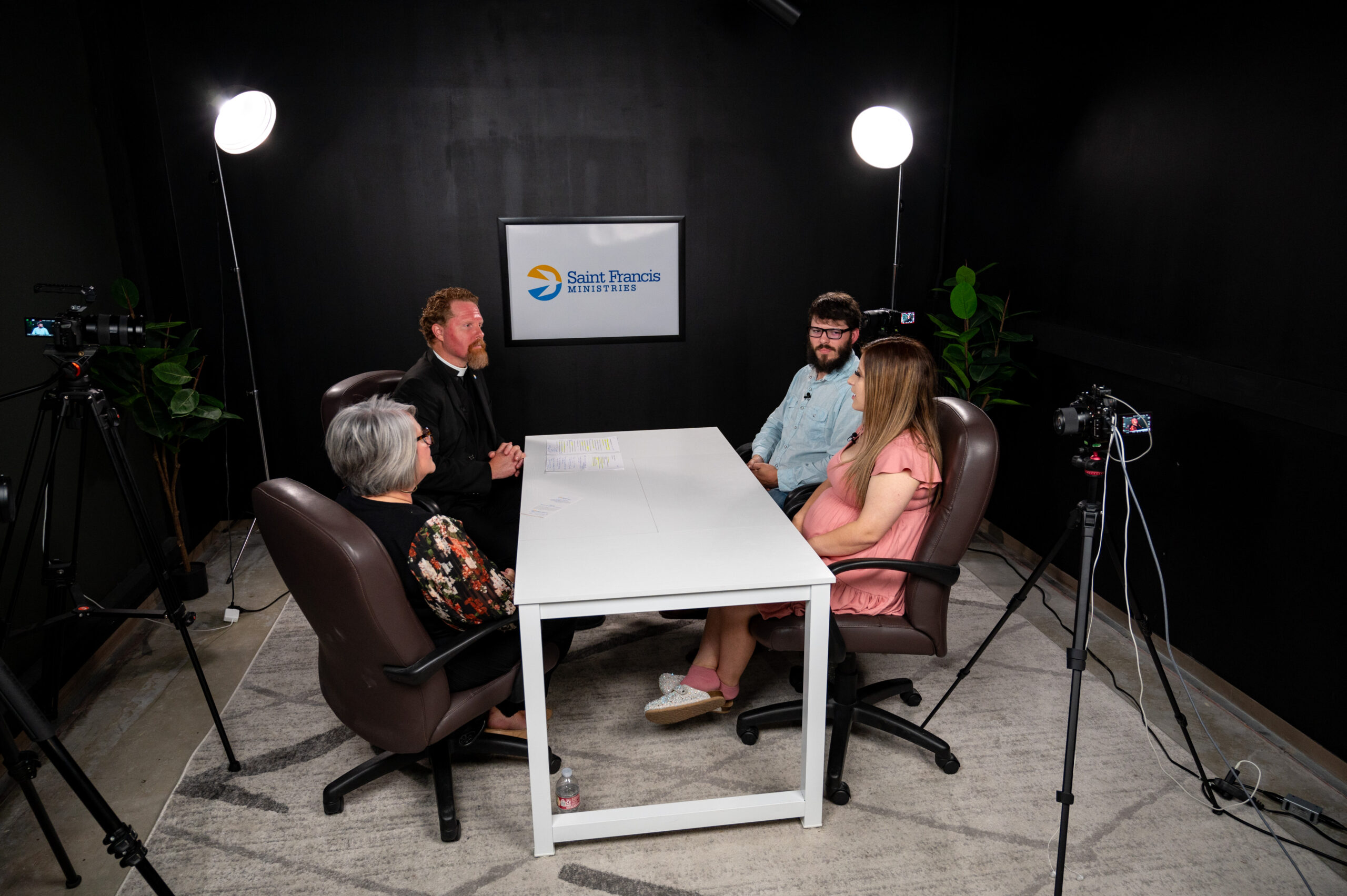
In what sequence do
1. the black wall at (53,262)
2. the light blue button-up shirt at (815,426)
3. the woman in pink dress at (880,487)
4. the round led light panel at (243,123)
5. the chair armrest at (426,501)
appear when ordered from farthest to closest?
the round led light panel at (243,123), the light blue button-up shirt at (815,426), the chair armrest at (426,501), the black wall at (53,262), the woman in pink dress at (880,487)

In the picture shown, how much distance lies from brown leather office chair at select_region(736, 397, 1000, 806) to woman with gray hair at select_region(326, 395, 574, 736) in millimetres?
809

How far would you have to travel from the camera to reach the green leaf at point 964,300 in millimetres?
3801

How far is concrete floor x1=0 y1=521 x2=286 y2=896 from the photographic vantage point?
2.18 m

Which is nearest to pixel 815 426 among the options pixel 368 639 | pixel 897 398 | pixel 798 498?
pixel 798 498

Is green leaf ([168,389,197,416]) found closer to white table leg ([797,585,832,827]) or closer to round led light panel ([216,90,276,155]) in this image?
round led light panel ([216,90,276,155])

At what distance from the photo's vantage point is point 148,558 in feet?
7.92

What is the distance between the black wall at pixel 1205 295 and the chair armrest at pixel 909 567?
1193 millimetres

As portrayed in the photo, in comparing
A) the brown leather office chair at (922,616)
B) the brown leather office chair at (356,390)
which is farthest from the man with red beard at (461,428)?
the brown leather office chair at (922,616)

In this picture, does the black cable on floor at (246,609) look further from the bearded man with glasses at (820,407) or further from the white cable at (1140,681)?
the white cable at (1140,681)

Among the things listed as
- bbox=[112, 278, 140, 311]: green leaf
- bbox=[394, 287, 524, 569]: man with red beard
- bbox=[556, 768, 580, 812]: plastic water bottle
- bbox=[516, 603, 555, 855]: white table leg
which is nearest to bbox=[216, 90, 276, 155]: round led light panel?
bbox=[112, 278, 140, 311]: green leaf

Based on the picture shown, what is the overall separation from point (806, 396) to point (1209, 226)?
1.51m

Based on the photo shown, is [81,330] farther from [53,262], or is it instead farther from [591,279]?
[591,279]

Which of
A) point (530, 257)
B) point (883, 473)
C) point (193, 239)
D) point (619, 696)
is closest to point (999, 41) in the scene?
point (530, 257)

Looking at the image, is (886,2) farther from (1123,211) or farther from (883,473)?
(883,473)
